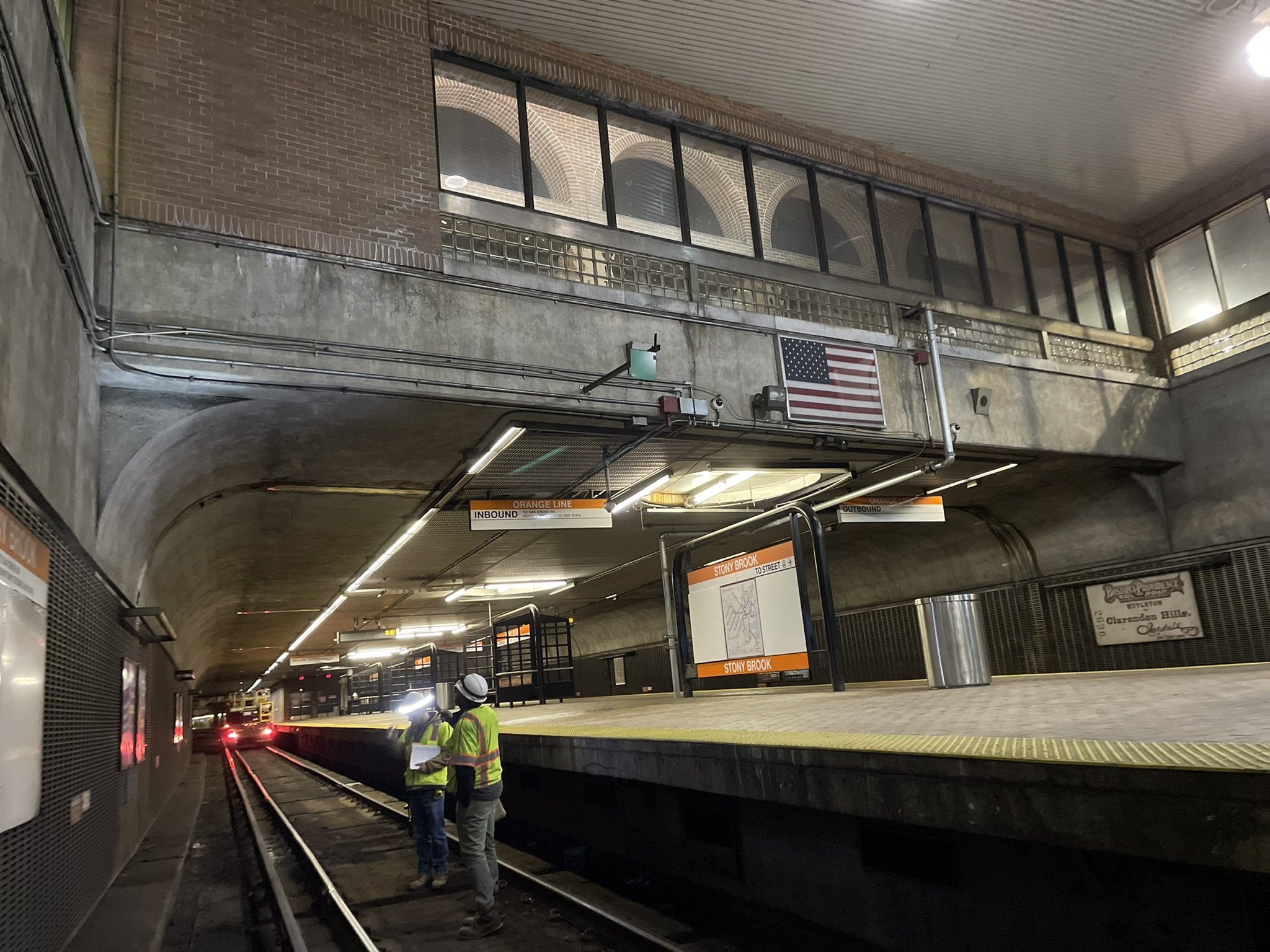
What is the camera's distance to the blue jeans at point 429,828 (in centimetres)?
874

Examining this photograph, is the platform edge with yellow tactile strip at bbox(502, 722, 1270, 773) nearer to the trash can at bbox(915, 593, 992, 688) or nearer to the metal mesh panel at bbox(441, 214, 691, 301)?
the trash can at bbox(915, 593, 992, 688)

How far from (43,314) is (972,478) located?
12.6m

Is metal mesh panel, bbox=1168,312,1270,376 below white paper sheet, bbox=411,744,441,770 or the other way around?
the other way around

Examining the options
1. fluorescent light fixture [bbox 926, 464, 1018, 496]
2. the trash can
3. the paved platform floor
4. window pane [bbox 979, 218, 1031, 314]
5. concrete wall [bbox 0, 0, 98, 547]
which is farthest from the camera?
window pane [bbox 979, 218, 1031, 314]

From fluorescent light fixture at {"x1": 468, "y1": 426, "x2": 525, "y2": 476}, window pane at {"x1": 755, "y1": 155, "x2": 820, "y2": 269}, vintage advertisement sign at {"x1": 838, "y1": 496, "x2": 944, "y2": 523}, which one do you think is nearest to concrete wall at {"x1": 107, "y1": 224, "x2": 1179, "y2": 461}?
fluorescent light fixture at {"x1": 468, "y1": 426, "x2": 525, "y2": 476}

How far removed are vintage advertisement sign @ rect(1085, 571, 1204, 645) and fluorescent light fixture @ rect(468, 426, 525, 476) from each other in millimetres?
10769

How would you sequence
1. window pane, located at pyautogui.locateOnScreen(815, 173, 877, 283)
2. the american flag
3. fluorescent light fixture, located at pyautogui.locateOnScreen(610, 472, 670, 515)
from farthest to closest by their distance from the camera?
window pane, located at pyautogui.locateOnScreen(815, 173, 877, 283) < fluorescent light fixture, located at pyautogui.locateOnScreen(610, 472, 670, 515) < the american flag

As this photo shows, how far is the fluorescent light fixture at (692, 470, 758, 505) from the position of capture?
13509 millimetres

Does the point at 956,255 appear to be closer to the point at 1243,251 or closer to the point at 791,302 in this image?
the point at 791,302

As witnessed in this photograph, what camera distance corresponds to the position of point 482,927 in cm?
705

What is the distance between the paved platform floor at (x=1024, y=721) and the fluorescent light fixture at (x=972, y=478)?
3.79 meters

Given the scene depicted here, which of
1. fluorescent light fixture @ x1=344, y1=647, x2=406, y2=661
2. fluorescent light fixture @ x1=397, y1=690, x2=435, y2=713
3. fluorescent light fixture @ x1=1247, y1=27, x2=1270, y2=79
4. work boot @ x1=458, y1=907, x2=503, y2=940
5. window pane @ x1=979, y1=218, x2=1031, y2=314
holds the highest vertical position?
window pane @ x1=979, y1=218, x2=1031, y2=314

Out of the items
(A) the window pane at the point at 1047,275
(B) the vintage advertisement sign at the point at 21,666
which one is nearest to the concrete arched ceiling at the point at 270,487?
(B) the vintage advertisement sign at the point at 21,666

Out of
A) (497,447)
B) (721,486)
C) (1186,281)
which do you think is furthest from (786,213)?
(1186,281)
